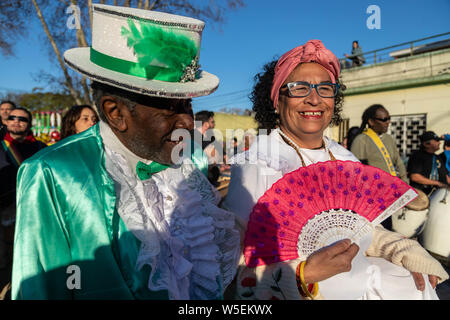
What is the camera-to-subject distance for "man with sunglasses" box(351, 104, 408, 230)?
4137 mm

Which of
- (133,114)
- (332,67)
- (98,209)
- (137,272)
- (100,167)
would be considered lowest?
(137,272)

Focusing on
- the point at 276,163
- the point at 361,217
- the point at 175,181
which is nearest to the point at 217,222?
the point at 175,181

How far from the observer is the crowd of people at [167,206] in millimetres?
1105

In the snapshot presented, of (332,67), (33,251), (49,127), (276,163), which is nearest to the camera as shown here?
(33,251)

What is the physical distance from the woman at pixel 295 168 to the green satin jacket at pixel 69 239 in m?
0.67

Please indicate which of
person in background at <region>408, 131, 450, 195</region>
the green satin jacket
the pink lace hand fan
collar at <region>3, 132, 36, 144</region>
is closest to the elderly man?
the green satin jacket

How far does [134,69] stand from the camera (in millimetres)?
1288

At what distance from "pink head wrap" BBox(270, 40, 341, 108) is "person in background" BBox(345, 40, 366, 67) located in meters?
13.8

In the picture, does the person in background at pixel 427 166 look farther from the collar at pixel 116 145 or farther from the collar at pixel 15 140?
the collar at pixel 15 140

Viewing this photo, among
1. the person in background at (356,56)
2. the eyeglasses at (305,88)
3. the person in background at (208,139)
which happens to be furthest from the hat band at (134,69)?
the person in background at (356,56)

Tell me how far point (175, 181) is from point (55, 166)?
639mm

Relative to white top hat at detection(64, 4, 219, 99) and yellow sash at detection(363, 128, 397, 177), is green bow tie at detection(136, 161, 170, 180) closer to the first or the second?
white top hat at detection(64, 4, 219, 99)

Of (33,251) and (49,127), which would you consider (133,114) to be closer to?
(33,251)

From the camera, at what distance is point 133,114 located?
1352 mm
